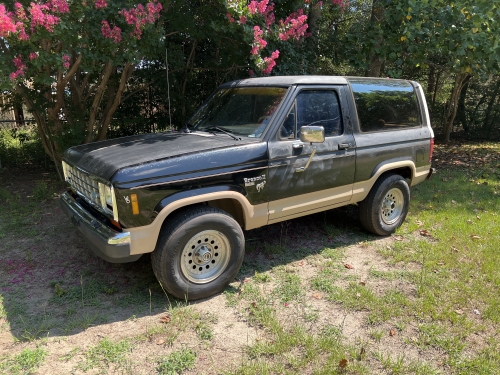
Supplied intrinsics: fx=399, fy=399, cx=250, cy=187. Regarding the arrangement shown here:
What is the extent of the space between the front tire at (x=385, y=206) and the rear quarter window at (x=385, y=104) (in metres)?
0.71

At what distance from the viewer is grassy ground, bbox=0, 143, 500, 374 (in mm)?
2961

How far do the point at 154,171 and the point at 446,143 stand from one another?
12.7 m

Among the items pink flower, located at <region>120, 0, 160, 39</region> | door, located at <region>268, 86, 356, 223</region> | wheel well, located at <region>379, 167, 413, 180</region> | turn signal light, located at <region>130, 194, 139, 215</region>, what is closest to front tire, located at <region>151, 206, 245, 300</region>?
turn signal light, located at <region>130, 194, 139, 215</region>

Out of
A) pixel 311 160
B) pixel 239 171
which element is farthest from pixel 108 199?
pixel 311 160

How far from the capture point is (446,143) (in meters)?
13.5

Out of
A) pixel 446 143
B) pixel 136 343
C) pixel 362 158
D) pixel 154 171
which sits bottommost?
pixel 446 143

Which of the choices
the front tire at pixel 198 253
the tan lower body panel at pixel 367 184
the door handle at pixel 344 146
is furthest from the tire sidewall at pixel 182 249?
the tan lower body panel at pixel 367 184

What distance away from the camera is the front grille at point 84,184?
11.8 ft

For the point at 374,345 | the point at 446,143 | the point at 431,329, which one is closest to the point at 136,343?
the point at 374,345

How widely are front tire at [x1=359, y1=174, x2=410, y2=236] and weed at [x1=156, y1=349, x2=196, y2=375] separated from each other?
3005 millimetres

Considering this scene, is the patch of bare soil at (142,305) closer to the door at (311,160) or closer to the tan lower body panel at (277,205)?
the tan lower body panel at (277,205)

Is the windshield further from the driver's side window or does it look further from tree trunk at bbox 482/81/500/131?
tree trunk at bbox 482/81/500/131

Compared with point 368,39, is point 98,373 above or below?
below

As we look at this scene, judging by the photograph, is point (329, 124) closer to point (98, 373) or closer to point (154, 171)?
point (154, 171)
